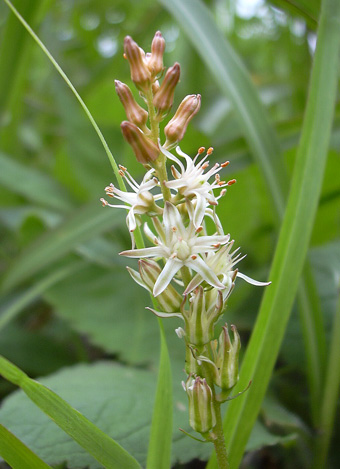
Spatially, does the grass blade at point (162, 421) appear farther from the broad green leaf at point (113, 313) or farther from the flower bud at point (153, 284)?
the broad green leaf at point (113, 313)

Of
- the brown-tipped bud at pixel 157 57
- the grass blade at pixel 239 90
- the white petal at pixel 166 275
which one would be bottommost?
the white petal at pixel 166 275

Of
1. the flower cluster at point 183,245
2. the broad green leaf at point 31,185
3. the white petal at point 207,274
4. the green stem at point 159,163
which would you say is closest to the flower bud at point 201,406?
the flower cluster at point 183,245

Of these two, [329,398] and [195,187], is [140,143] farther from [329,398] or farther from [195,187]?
[329,398]

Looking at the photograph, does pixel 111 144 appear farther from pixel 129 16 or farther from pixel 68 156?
pixel 129 16

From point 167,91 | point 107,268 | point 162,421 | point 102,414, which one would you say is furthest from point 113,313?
point 167,91

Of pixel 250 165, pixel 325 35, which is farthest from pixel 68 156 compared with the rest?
pixel 325 35

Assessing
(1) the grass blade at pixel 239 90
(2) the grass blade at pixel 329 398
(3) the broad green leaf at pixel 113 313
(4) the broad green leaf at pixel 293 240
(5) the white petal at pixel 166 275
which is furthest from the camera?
(3) the broad green leaf at pixel 113 313

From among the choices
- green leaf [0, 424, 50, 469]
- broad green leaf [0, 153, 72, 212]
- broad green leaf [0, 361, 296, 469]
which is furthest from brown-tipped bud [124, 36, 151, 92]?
broad green leaf [0, 153, 72, 212]
